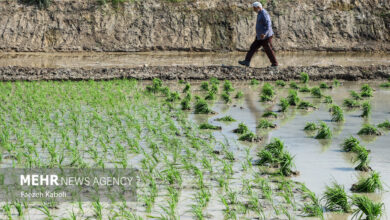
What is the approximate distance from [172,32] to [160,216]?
18.2 m

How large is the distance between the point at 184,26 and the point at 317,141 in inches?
615

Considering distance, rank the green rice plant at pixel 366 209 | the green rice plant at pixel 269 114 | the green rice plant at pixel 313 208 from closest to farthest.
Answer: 1. the green rice plant at pixel 366 209
2. the green rice plant at pixel 313 208
3. the green rice plant at pixel 269 114

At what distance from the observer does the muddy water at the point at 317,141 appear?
611cm

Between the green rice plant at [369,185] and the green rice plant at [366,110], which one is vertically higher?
the green rice plant at [369,185]

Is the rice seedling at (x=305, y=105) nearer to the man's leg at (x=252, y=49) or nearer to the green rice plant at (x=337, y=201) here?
the man's leg at (x=252, y=49)

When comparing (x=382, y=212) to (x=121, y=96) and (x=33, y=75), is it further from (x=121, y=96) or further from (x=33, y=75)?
(x=33, y=75)

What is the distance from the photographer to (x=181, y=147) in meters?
7.27

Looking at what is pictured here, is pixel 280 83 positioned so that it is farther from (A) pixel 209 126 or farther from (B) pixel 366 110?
(A) pixel 209 126

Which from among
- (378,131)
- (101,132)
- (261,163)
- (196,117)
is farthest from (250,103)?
(261,163)

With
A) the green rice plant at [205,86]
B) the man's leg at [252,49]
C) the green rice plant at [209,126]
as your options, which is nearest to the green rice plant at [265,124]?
the green rice plant at [209,126]

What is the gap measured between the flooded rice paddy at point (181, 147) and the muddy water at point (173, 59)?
6.79 m

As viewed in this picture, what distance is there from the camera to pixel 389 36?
23.9m

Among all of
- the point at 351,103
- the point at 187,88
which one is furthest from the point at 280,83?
the point at 351,103

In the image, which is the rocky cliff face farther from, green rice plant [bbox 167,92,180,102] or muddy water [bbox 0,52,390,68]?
green rice plant [bbox 167,92,180,102]
